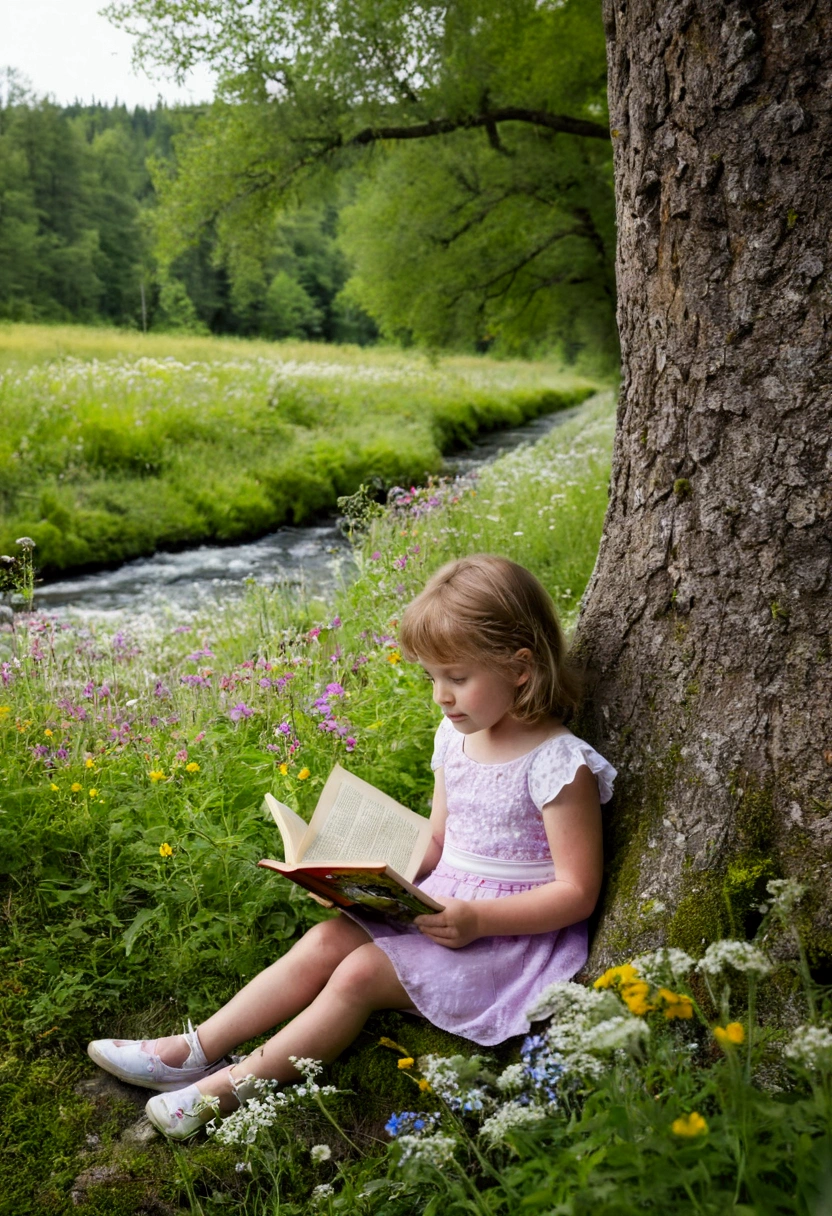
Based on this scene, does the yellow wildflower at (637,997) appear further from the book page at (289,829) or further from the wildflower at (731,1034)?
the book page at (289,829)

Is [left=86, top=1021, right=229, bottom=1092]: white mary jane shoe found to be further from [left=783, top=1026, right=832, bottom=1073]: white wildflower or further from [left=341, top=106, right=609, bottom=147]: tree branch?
[left=341, top=106, right=609, bottom=147]: tree branch

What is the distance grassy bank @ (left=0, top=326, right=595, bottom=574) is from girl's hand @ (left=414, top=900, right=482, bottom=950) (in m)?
8.35

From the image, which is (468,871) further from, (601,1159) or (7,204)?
(7,204)

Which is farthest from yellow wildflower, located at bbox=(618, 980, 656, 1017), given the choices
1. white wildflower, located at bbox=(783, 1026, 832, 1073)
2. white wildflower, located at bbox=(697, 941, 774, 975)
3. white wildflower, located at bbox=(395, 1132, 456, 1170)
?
white wildflower, located at bbox=(395, 1132, 456, 1170)

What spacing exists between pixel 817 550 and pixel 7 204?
47997mm

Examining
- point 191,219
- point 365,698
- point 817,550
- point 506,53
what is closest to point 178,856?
point 365,698

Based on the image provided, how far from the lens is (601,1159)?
59.0 inches

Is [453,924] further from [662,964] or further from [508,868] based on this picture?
[662,964]

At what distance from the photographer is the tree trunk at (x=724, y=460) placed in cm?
217

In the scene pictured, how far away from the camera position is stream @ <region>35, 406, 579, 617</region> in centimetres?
890

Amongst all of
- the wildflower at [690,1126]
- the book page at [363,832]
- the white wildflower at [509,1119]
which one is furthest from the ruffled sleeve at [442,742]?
the wildflower at [690,1126]

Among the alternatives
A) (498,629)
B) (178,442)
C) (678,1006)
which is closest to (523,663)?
(498,629)

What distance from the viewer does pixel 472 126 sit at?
1222 centimetres

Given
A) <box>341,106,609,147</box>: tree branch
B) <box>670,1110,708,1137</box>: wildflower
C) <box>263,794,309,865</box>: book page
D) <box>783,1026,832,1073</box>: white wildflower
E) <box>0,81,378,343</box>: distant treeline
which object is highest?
<box>0,81,378,343</box>: distant treeline
